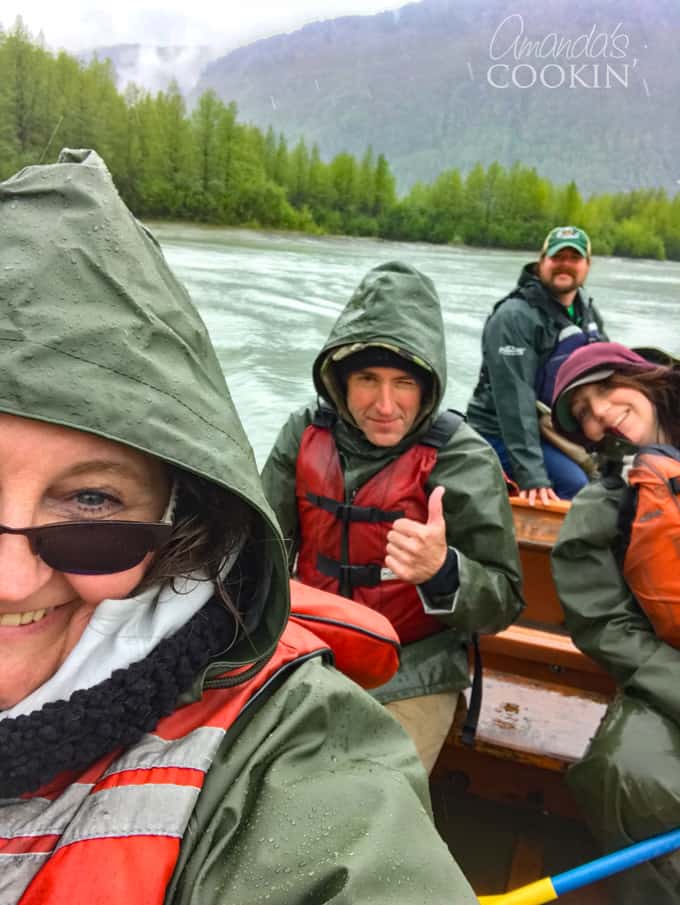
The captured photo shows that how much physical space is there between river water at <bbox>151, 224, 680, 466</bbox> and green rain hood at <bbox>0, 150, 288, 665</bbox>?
2.77 m

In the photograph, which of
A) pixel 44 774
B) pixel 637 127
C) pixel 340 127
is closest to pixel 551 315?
pixel 44 774

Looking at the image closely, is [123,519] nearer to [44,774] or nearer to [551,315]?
[44,774]

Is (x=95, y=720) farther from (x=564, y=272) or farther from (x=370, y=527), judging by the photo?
(x=564, y=272)

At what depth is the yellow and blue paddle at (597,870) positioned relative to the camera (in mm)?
1244

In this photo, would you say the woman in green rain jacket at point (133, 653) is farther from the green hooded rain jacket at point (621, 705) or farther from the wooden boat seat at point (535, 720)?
the wooden boat seat at point (535, 720)

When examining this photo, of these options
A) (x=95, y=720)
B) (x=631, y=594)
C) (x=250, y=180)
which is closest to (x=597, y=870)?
(x=631, y=594)

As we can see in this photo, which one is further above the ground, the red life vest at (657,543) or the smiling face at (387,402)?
the smiling face at (387,402)

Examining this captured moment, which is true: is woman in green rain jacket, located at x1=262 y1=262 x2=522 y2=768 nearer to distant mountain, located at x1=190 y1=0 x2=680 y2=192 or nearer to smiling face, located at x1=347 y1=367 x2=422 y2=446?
smiling face, located at x1=347 y1=367 x2=422 y2=446

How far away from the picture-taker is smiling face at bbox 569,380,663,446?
1637mm

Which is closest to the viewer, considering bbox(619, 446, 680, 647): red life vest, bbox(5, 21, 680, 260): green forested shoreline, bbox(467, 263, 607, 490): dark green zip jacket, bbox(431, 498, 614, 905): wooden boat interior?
bbox(619, 446, 680, 647): red life vest

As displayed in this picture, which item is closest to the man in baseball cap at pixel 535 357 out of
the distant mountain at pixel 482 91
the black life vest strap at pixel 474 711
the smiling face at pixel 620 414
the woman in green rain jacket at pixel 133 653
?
the smiling face at pixel 620 414

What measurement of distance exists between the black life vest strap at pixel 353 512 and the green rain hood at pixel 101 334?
100 centimetres

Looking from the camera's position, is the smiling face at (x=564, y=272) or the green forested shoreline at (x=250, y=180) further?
the green forested shoreline at (x=250, y=180)

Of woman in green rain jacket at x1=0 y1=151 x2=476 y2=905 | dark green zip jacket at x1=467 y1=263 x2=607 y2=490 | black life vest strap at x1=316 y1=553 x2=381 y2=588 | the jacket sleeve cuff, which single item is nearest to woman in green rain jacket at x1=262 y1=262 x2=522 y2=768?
the jacket sleeve cuff
